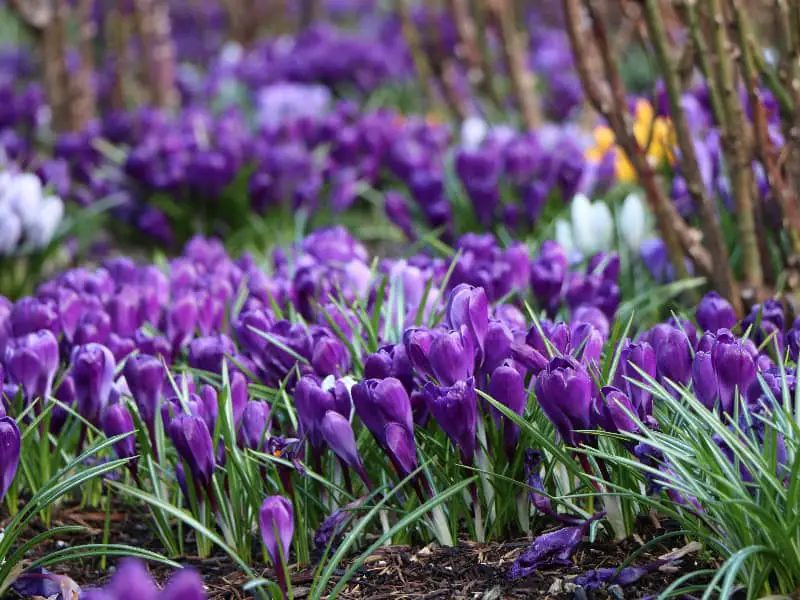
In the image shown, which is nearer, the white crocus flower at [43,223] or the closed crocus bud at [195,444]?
the closed crocus bud at [195,444]

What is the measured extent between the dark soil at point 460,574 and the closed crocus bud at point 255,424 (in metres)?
0.24

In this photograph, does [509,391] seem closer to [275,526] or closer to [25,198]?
[275,526]

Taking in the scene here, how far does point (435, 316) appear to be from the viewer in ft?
7.88

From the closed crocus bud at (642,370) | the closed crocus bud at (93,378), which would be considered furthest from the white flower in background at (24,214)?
the closed crocus bud at (642,370)

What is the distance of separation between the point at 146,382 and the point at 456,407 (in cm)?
69

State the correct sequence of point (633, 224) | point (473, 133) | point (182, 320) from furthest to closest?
1. point (473, 133)
2. point (633, 224)
3. point (182, 320)

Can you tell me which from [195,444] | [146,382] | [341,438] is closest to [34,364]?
[146,382]

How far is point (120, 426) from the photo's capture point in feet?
6.58

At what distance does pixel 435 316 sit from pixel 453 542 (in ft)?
2.28

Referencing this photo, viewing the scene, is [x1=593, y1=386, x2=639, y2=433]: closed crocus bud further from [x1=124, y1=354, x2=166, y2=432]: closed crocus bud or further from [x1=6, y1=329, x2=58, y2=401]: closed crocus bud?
[x1=6, y1=329, x2=58, y2=401]: closed crocus bud

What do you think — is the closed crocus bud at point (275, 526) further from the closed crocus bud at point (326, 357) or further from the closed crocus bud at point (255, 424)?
the closed crocus bud at point (326, 357)

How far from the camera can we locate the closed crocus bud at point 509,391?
68.5 inches

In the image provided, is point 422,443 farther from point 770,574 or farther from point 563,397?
point 770,574

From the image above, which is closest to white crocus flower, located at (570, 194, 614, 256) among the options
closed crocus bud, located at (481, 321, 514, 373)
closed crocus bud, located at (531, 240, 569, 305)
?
closed crocus bud, located at (531, 240, 569, 305)
